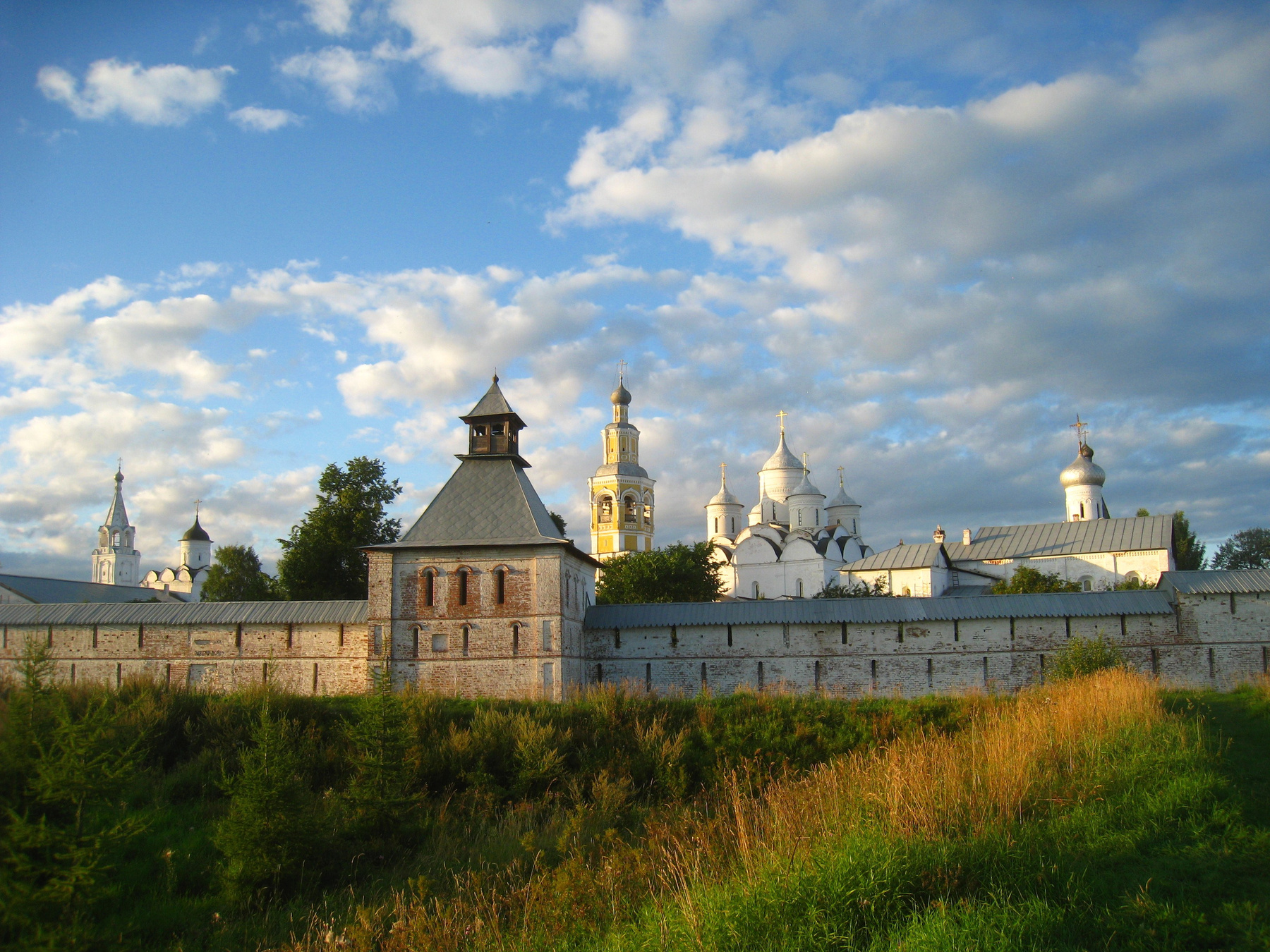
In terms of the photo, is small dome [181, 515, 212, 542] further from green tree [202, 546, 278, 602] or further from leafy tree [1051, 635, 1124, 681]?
leafy tree [1051, 635, 1124, 681]

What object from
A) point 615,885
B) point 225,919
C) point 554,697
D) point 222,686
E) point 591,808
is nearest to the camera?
point 615,885

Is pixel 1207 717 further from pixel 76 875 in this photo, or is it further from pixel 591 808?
pixel 76 875

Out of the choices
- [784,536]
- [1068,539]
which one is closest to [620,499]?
[784,536]

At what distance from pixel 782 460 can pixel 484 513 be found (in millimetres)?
33582

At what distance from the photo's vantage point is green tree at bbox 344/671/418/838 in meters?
9.09

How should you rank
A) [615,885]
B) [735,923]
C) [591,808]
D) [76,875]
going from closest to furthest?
[735,923] → [76,875] → [615,885] → [591,808]

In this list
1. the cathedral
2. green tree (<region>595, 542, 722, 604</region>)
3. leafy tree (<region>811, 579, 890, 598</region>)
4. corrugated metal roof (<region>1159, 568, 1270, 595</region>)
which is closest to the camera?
corrugated metal roof (<region>1159, 568, 1270, 595</region>)

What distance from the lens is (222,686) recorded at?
18578 mm

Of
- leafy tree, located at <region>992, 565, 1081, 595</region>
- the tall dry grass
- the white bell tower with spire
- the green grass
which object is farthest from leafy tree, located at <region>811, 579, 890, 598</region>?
the white bell tower with spire

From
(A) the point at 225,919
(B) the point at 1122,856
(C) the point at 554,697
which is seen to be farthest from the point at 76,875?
(C) the point at 554,697

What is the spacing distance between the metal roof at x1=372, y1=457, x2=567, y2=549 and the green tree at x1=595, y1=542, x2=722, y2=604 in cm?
1058

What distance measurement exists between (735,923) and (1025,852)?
1.93 m

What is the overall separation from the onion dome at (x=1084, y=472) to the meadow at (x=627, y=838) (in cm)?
3095

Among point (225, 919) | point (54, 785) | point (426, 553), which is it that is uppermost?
point (426, 553)
